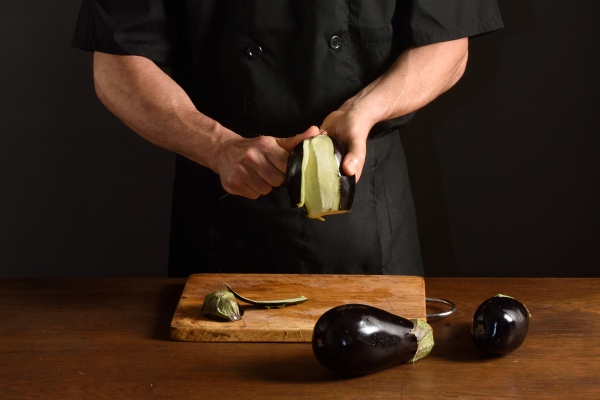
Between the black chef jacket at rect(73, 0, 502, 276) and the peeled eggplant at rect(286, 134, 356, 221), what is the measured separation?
15.4 inches

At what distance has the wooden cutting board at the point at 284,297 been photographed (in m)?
1.37

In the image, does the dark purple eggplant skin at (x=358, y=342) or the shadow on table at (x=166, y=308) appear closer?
the dark purple eggplant skin at (x=358, y=342)

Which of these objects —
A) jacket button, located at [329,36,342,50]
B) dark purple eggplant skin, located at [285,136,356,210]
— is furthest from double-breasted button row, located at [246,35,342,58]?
dark purple eggplant skin, located at [285,136,356,210]

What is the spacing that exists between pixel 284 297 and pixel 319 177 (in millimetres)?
207

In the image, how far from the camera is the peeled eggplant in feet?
4.79

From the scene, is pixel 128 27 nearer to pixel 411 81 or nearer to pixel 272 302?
pixel 411 81

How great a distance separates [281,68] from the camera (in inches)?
74.5

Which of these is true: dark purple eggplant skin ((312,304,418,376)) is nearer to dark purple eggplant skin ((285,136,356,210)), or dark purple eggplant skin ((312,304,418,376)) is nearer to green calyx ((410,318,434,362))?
green calyx ((410,318,434,362))

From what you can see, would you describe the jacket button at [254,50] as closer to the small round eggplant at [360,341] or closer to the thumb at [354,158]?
the thumb at [354,158]

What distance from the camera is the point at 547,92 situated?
2.66 meters

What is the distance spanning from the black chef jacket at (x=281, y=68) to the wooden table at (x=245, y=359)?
358 mm

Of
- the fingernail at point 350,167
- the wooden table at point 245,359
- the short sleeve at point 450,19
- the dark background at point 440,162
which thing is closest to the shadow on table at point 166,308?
the wooden table at point 245,359

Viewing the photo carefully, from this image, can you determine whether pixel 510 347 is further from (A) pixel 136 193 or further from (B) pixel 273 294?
(A) pixel 136 193

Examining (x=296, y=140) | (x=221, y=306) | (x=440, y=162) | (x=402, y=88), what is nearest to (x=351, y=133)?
(x=296, y=140)
